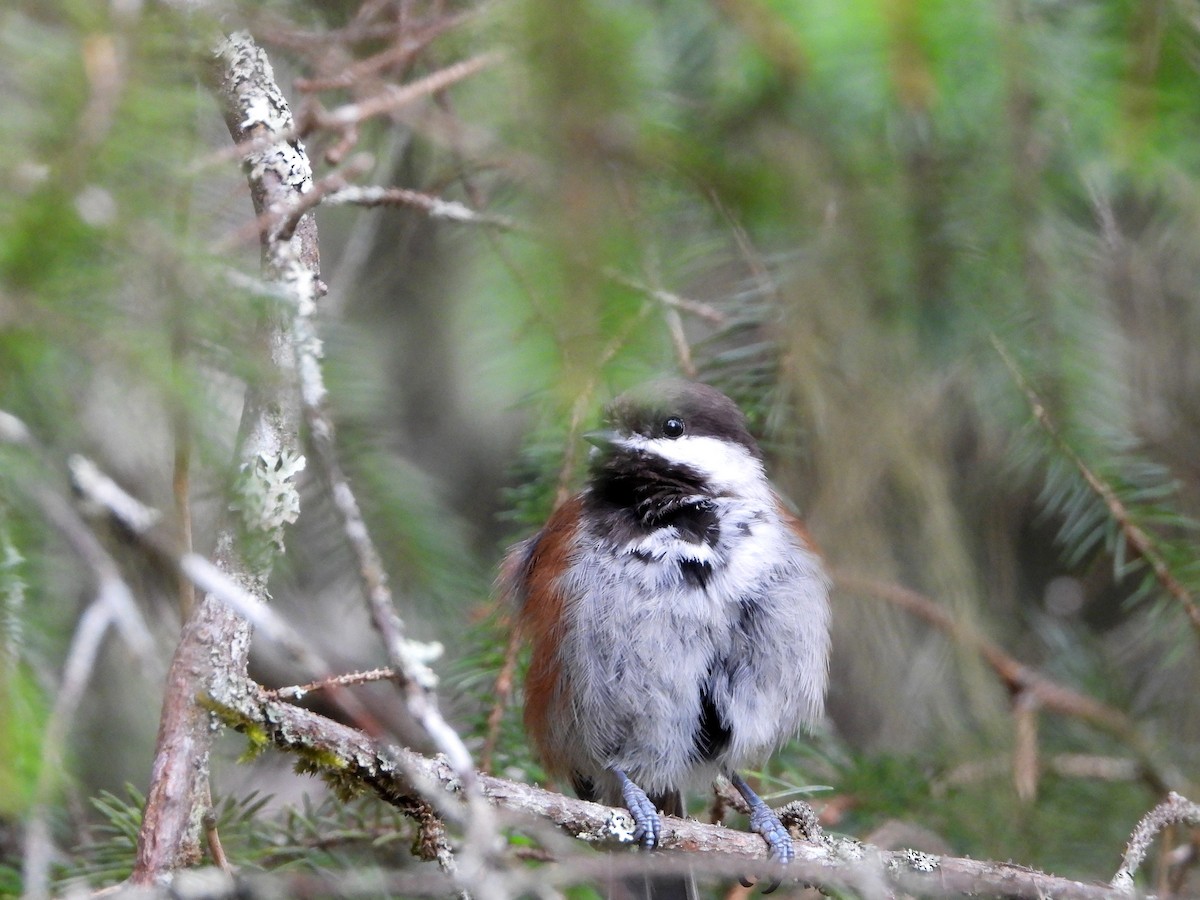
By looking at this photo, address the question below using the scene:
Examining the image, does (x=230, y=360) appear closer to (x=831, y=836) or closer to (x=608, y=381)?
(x=608, y=381)

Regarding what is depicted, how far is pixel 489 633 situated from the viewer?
2.98 metres

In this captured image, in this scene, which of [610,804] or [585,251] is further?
[610,804]

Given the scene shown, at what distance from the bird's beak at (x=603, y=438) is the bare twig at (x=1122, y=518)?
103 centimetres

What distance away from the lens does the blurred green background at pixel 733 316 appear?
1.44 m

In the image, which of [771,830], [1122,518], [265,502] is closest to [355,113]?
[265,502]

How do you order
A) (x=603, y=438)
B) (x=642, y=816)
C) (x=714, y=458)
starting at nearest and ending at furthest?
(x=642, y=816)
(x=603, y=438)
(x=714, y=458)

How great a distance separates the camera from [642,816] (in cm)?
248

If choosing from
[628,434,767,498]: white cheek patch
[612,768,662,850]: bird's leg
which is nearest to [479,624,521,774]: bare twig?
[612,768,662,850]: bird's leg

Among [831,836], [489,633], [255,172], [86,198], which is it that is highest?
[255,172]

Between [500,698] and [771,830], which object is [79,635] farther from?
[771,830]

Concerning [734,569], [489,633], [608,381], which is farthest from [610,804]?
[608,381]

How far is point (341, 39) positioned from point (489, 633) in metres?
1.62

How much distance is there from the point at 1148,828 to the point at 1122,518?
0.73m

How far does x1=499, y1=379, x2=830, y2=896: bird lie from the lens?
2.73 metres
